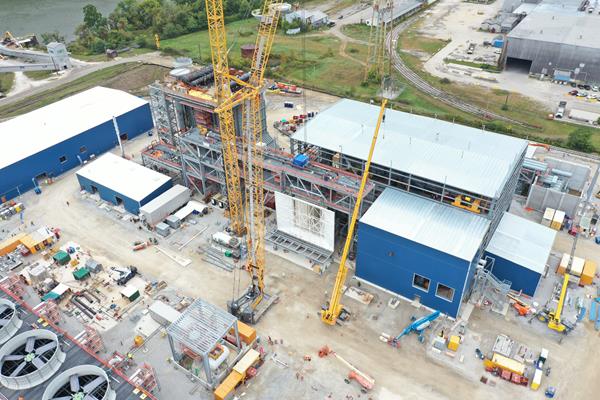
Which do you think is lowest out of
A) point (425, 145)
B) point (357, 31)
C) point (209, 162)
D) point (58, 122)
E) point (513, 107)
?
point (513, 107)

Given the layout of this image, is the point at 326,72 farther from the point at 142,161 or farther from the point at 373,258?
the point at 373,258

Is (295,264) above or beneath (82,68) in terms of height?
beneath

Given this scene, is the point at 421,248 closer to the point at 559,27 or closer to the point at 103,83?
the point at 103,83

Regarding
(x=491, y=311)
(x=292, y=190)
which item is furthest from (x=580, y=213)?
(x=292, y=190)

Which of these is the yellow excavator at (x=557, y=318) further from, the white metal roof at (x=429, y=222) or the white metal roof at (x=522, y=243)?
the white metal roof at (x=429, y=222)

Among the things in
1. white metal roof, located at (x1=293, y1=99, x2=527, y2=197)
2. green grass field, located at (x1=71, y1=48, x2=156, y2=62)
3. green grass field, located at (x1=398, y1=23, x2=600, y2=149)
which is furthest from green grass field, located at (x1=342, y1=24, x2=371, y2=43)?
white metal roof, located at (x1=293, y1=99, x2=527, y2=197)

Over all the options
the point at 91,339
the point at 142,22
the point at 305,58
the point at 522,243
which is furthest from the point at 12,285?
the point at 142,22
